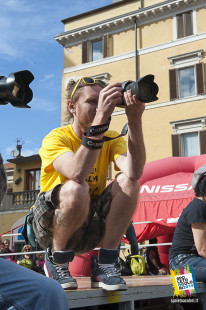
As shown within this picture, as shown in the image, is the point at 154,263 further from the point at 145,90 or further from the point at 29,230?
the point at 145,90

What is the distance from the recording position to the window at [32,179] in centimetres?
2372

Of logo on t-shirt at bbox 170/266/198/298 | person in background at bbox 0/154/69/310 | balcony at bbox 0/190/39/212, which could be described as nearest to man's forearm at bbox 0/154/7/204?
person in background at bbox 0/154/69/310

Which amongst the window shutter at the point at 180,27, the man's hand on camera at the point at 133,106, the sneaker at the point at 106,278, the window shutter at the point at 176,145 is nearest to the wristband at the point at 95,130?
the man's hand on camera at the point at 133,106

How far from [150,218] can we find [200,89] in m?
9.81

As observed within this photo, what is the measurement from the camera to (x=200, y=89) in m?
15.9

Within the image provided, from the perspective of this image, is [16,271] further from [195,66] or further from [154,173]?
[195,66]

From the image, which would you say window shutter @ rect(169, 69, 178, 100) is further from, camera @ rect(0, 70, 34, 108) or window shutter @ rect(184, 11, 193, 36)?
camera @ rect(0, 70, 34, 108)

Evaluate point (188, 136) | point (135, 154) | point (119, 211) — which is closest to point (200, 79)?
point (188, 136)

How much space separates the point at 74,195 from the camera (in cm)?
181

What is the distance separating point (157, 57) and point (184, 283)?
16085mm

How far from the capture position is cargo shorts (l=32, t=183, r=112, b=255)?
1.94m

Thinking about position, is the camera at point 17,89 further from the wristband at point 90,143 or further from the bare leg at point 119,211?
the bare leg at point 119,211

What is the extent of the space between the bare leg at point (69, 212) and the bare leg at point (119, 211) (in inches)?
6.1

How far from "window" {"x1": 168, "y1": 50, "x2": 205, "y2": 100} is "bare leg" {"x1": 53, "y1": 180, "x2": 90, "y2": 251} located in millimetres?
14997
